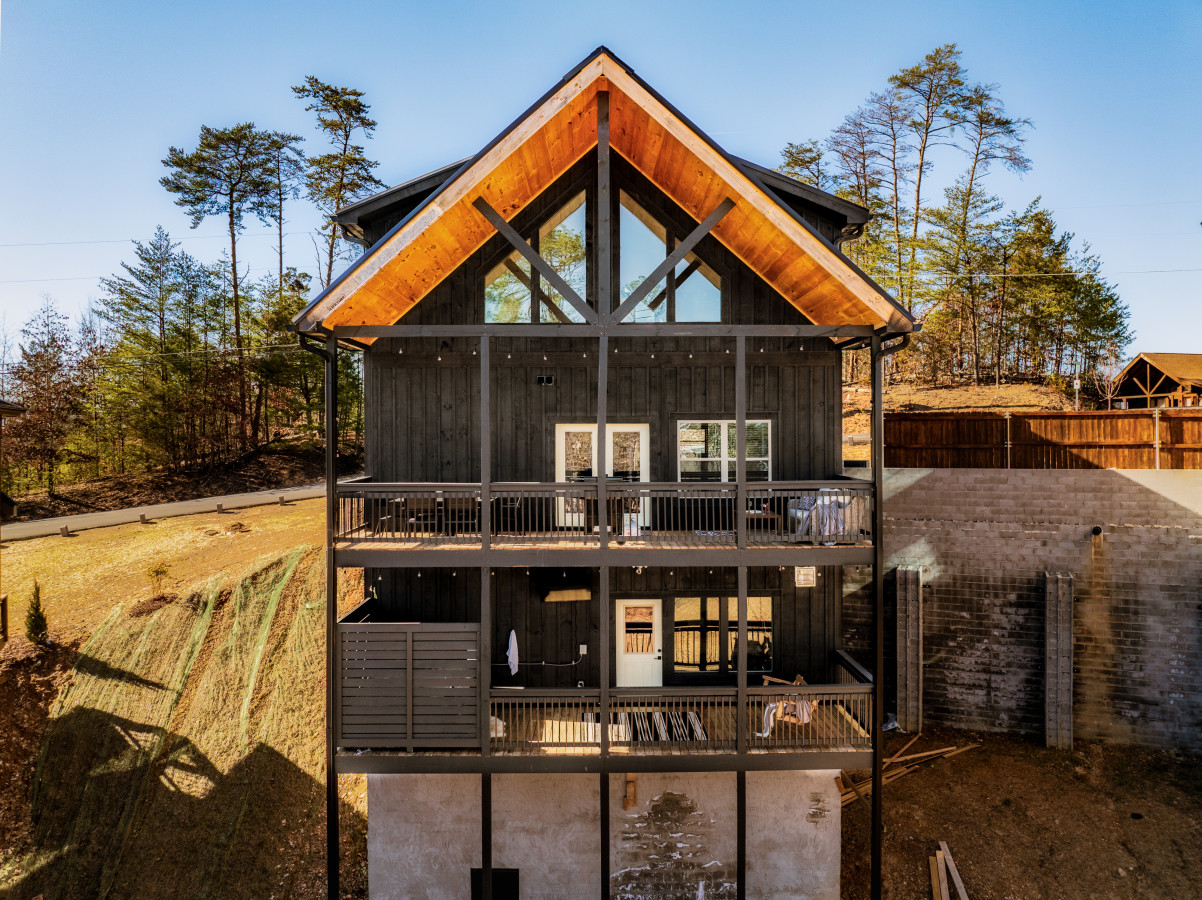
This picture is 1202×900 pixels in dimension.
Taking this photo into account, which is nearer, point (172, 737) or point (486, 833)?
point (486, 833)

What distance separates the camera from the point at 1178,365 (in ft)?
71.1

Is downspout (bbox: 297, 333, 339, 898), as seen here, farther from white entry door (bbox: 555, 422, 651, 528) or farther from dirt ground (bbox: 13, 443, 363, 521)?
dirt ground (bbox: 13, 443, 363, 521)

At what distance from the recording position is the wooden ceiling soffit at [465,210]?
715 centimetres

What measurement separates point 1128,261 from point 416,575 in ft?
105

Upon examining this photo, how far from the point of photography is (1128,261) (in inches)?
915

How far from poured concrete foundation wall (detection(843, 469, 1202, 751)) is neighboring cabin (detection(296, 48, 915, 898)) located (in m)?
4.28

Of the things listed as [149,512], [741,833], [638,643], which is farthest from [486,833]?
[149,512]

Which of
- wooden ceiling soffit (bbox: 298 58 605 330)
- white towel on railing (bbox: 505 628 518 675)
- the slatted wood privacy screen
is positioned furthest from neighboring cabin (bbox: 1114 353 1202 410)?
the slatted wood privacy screen

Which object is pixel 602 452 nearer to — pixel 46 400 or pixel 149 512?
pixel 149 512

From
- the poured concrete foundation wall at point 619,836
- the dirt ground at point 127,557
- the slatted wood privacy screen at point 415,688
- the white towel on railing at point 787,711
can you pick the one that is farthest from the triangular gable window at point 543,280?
the dirt ground at point 127,557

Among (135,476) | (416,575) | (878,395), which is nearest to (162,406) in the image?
(135,476)

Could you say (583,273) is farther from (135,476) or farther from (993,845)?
(135,476)

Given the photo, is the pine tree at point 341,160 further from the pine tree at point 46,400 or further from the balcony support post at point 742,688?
the balcony support post at point 742,688

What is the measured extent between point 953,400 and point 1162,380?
8.34 metres
